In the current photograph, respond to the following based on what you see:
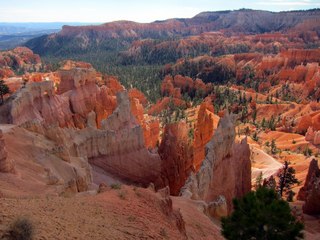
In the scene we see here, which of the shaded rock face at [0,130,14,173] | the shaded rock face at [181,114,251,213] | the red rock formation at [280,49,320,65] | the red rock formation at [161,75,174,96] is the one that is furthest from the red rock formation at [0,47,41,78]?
the shaded rock face at [0,130,14,173]

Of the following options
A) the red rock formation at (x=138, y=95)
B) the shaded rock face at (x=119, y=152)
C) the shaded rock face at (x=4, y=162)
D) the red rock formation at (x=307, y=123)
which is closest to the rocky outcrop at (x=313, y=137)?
the red rock formation at (x=307, y=123)

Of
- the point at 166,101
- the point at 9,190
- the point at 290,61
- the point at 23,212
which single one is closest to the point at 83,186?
the point at 9,190

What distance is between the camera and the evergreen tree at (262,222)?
9.48 m

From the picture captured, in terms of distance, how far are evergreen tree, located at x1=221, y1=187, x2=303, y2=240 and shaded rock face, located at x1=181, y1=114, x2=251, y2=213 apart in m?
7.20

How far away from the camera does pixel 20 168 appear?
1546 centimetres

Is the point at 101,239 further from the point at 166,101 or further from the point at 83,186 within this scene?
the point at 166,101

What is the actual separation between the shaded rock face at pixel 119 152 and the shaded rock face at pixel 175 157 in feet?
3.67

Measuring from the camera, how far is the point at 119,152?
2355cm

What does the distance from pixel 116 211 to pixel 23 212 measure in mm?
2685

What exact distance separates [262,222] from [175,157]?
55.1 feet

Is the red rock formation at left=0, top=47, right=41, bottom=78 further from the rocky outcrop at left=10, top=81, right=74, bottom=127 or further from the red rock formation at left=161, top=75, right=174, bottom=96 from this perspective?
the rocky outcrop at left=10, top=81, right=74, bottom=127

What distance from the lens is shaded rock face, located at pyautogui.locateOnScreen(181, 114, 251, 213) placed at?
61.5 ft

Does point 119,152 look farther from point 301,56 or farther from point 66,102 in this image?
point 301,56

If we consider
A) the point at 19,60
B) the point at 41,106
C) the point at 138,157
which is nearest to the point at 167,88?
the point at 19,60
